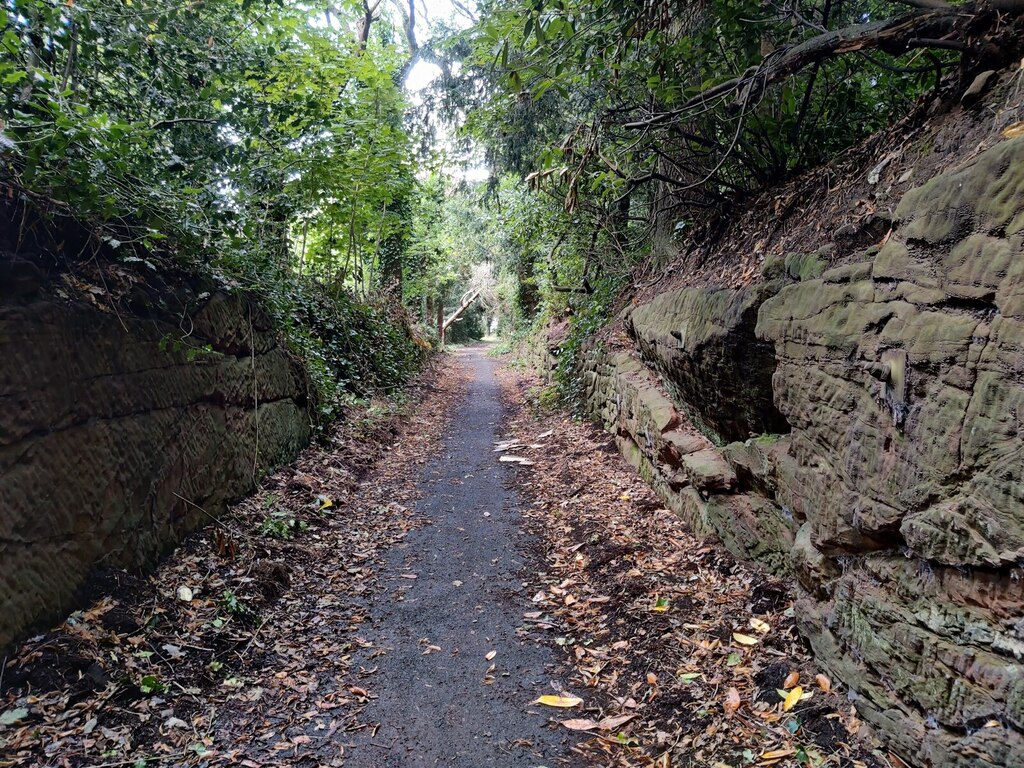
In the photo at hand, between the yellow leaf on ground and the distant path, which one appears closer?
the yellow leaf on ground

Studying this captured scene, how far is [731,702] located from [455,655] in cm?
183

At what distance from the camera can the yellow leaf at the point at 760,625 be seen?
12.1ft

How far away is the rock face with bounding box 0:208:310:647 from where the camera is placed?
335cm

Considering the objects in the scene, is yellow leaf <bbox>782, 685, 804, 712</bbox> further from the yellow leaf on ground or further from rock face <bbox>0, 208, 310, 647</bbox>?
rock face <bbox>0, 208, 310, 647</bbox>

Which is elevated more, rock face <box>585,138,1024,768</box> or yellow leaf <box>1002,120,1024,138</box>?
yellow leaf <box>1002,120,1024,138</box>

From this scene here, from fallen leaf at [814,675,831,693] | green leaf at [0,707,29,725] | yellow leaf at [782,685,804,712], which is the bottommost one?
green leaf at [0,707,29,725]

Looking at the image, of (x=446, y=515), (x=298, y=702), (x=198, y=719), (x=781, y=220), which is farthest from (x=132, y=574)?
(x=781, y=220)

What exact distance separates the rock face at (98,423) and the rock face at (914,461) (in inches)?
181

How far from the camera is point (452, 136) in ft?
38.9

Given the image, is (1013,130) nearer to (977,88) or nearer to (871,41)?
(977,88)

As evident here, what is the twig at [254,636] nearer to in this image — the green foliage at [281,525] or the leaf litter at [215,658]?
the leaf litter at [215,658]

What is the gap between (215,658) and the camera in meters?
3.72

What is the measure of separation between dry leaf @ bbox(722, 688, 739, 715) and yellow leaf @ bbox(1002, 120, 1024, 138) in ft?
10.6

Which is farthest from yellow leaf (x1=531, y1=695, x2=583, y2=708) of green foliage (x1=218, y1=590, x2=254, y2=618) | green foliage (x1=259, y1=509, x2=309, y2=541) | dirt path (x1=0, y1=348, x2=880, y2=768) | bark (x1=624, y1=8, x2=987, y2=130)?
bark (x1=624, y1=8, x2=987, y2=130)
